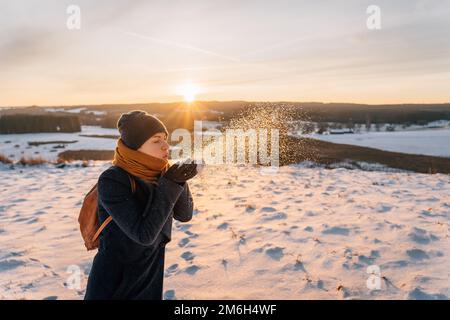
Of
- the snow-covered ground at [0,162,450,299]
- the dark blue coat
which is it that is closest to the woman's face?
the dark blue coat

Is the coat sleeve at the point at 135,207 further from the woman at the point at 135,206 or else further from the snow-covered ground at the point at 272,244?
the snow-covered ground at the point at 272,244

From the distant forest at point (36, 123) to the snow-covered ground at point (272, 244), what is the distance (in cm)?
4005

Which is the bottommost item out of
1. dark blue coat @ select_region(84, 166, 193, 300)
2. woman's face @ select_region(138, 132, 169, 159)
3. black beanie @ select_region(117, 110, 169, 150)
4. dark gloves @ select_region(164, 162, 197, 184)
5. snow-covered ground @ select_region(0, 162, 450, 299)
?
snow-covered ground @ select_region(0, 162, 450, 299)

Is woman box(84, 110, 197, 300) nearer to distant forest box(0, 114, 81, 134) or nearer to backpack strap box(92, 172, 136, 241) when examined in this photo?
backpack strap box(92, 172, 136, 241)

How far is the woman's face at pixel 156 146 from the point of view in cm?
204

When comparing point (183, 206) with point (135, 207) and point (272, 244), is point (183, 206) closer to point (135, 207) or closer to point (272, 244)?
point (135, 207)

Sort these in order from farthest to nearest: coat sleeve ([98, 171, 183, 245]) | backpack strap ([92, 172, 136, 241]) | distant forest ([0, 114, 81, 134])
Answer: distant forest ([0, 114, 81, 134]), backpack strap ([92, 172, 136, 241]), coat sleeve ([98, 171, 183, 245])

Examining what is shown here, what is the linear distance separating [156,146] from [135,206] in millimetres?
378

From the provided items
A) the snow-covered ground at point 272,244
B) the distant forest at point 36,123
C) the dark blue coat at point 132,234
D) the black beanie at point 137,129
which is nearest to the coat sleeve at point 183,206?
the dark blue coat at point 132,234

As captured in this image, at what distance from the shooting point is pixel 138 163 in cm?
202

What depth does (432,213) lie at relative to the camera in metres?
6.23

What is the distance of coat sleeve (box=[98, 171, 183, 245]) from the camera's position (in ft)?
6.14

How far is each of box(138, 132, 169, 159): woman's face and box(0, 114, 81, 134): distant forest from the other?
156ft
